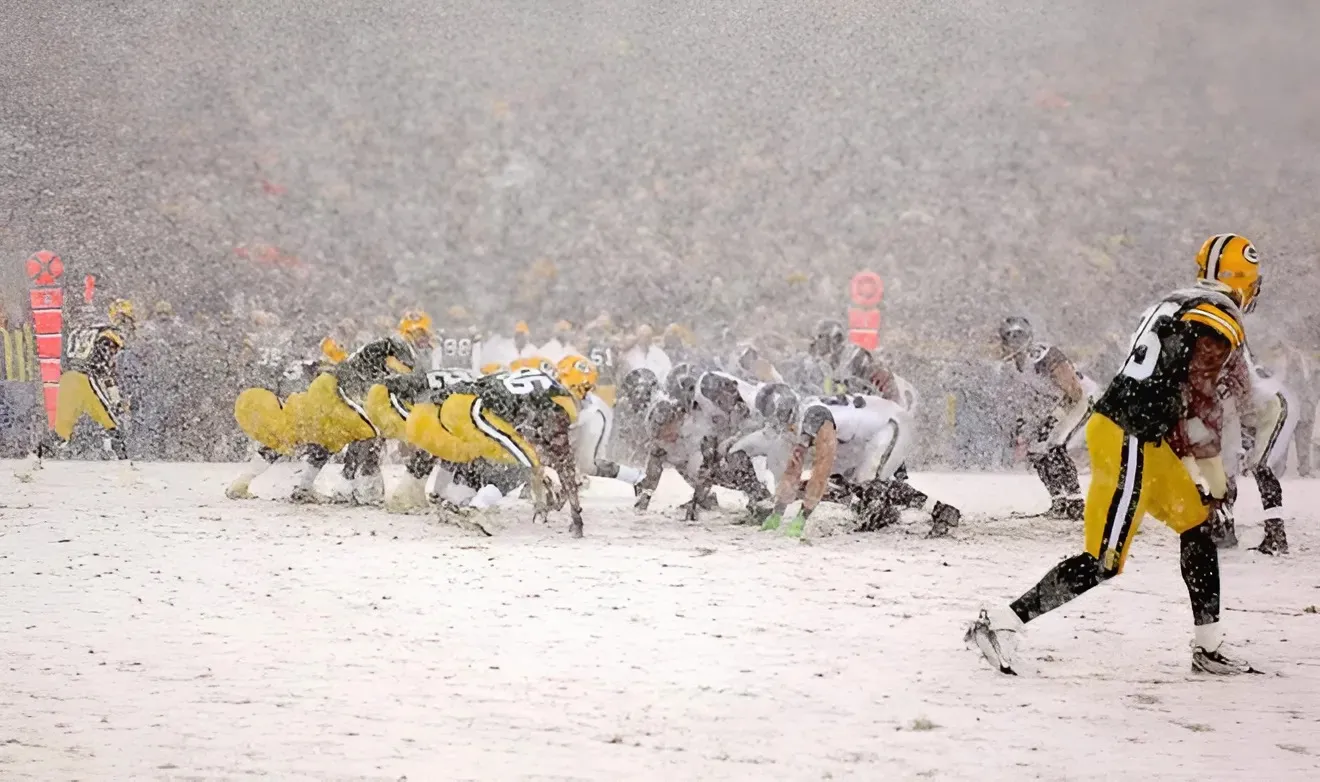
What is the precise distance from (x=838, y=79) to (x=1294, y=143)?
2.74m

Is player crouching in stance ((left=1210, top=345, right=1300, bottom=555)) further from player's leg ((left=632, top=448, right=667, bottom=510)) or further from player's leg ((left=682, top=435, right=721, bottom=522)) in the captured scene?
player's leg ((left=632, top=448, right=667, bottom=510))

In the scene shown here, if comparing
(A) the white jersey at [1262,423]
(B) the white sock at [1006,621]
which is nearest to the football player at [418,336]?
(A) the white jersey at [1262,423]

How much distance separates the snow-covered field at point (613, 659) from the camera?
2.02 meters

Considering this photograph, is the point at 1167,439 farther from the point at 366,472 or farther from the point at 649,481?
the point at 366,472

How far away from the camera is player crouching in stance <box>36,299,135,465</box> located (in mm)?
5938

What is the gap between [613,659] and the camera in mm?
2650

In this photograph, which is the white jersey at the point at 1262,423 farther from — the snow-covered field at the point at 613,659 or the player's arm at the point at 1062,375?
the player's arm at the point at 1062,375

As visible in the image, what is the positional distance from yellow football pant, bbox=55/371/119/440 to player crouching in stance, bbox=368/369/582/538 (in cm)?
205

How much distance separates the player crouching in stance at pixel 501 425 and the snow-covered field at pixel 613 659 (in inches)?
9.5

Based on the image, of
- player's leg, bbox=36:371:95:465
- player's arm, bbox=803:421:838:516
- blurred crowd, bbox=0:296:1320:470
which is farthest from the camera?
blurred crowd, bbox=0:296:1320:470

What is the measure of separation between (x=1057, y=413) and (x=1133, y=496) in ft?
7.62

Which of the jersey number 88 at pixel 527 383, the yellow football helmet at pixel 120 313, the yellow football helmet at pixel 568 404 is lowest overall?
the yellow football helmet at pixel 568 404

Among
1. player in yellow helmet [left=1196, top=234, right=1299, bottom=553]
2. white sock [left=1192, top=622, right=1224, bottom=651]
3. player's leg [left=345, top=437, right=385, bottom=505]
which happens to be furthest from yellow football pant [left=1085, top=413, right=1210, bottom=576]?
player's leg [left=345, top=437, right=385, bottom=505]

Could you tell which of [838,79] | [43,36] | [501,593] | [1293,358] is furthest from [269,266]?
[1293,358]
